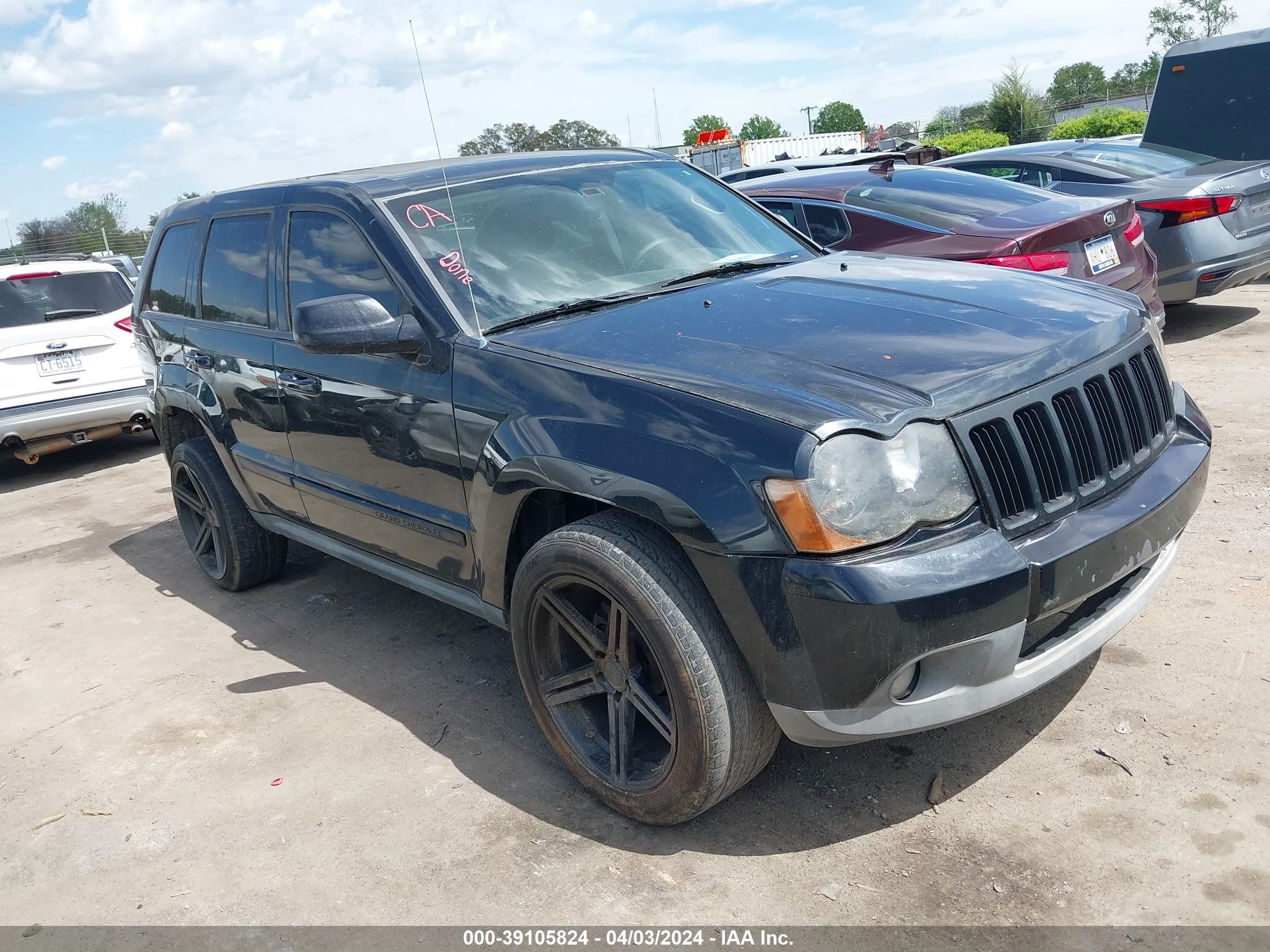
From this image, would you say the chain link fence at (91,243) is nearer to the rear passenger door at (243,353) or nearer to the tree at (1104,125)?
the tree at (1104,125)

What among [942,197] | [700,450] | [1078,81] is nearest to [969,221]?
[942,197]

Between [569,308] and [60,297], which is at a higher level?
[60,297]

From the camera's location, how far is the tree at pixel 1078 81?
A: 69875mm

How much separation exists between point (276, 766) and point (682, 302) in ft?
6.76

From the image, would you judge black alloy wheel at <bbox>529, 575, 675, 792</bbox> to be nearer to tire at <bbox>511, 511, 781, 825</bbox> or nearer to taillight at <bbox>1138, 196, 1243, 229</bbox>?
tire at <bbox>511, 511, 781, 825</bbox>

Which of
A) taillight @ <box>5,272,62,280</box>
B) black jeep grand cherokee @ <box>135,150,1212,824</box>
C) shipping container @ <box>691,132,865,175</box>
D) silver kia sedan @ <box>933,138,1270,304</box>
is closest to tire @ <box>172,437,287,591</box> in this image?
black jeep grand cherokee @ <box>135,150,1212,824</box>

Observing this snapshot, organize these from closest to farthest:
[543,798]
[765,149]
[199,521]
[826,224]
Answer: [543,798] → [199,521] → [826,224] → [765,149]

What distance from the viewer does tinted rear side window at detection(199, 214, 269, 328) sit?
4.32 metres

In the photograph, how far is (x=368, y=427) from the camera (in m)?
3.65

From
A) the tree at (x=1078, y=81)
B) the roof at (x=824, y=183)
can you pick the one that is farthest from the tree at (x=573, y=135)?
the tree at (x=1078, y=81)

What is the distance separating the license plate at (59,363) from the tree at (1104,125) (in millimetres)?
23215

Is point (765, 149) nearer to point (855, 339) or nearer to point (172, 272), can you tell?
point (172, 272)

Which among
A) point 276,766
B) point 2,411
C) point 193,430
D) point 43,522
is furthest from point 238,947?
point 2,411

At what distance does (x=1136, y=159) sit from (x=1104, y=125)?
65.7 feet
